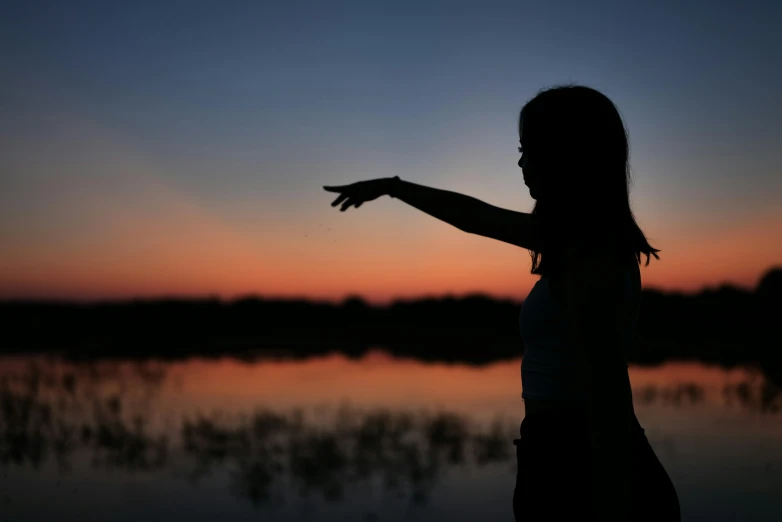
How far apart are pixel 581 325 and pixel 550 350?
24 cm

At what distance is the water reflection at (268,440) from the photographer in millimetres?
11133

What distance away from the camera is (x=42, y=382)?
19.9m

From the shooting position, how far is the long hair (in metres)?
1.86

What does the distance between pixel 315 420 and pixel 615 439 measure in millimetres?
14467

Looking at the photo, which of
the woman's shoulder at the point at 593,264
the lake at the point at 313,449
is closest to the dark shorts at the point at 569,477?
the woman's shoulder at the point at 593,264

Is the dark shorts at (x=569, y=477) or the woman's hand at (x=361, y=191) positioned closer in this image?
the dark shorts at (x=569, y=477)

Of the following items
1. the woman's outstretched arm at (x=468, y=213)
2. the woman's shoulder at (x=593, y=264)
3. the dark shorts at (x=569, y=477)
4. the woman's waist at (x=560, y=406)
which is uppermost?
the woman's outstretched arm at (x=468, y=213)

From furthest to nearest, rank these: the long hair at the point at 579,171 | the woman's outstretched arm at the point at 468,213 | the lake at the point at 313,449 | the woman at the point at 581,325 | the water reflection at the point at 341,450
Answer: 1. the water reflection at the point at 341,450
2. the lake at the point at 313,449
3. the woman's outstretched arm at the point at 468,213
4. the long hair at the point at 579,171
5. the woman at the point at 581,325

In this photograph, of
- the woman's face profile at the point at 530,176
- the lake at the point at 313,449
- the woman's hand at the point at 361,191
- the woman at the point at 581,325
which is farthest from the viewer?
the lake at the point at 313,449

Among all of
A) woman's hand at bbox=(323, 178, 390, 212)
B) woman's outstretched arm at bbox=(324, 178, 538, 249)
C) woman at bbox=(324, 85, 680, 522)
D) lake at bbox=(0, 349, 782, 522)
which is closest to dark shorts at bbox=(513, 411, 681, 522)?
woman at bbox=(324, 85, 680, 522)

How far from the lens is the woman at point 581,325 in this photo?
173 centimetres

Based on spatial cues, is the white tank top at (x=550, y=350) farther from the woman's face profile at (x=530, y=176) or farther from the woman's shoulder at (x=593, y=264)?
the woman's face profile at (x=530, y=176)

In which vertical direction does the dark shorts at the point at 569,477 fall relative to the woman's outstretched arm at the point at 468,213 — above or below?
below

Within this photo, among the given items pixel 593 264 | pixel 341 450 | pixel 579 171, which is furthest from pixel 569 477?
pixel 341 450
